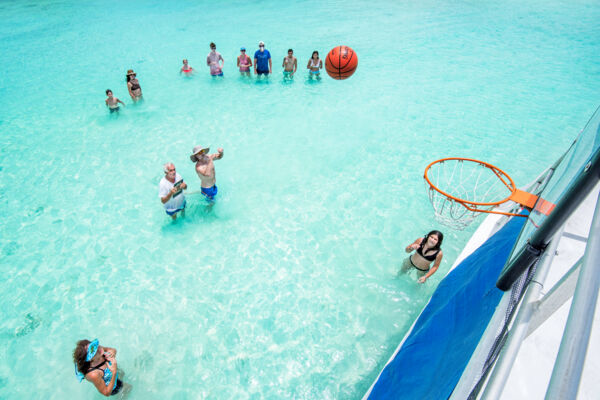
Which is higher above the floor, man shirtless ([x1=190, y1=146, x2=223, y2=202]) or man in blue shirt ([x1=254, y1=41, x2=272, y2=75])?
man in blue shirt ([x1=254, y1=41, x2=272, y2=75])

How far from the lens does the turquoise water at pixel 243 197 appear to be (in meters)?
4.67

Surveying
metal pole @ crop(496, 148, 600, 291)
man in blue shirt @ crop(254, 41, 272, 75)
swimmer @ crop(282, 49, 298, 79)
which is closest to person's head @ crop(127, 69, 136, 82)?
man in blue shirt @ crop(254, 41, 272, 75)

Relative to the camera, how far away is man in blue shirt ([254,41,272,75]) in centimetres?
1186

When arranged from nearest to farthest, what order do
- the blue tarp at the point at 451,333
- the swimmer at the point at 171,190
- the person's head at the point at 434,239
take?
the blue tarp at the point at 451,333 < the person's head at the point at 434,239 < the swimmer at the point at 171,190

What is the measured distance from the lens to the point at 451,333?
318cm

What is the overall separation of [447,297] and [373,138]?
20.1 feet

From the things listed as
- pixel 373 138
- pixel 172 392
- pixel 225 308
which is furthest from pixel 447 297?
pixel 373 138

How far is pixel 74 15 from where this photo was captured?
823 inches

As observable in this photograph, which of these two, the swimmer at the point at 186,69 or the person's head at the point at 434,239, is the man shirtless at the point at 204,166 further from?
the swimmer at the point at 186,69

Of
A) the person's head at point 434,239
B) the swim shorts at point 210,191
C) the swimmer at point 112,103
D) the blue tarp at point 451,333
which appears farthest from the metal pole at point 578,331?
the swimmer at point 112,103

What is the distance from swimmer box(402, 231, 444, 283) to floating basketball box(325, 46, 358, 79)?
6.04 metres

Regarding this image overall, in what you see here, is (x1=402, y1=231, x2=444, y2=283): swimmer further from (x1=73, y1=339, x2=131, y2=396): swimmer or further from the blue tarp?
(x1=73, y1=339, x2=131, y2=396): swimmer

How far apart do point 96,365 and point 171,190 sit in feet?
10.1

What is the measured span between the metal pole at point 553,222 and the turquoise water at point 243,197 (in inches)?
115
